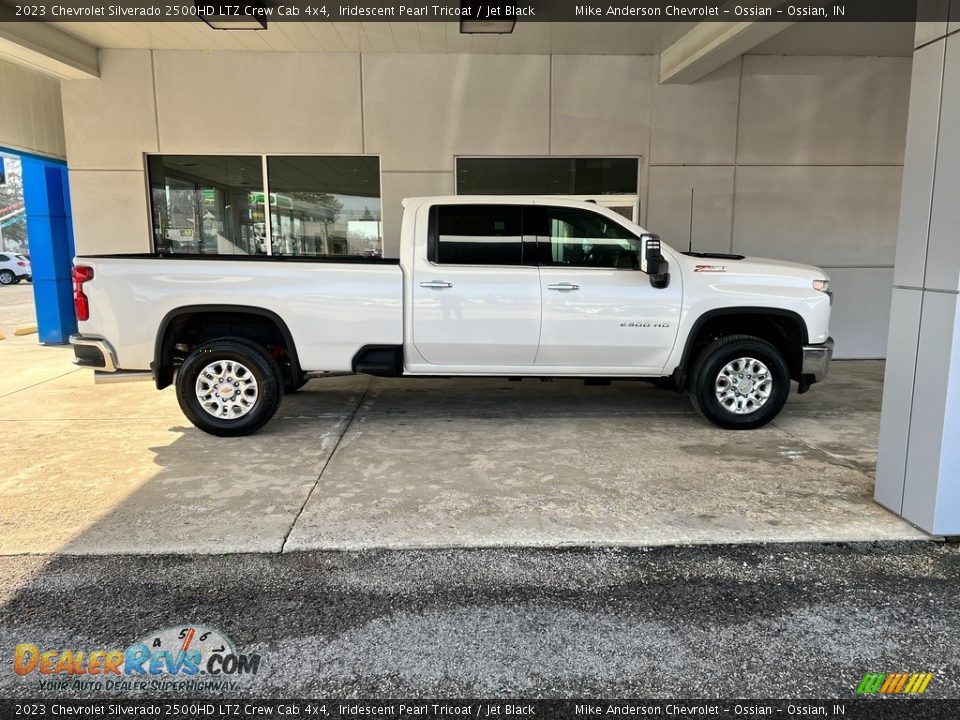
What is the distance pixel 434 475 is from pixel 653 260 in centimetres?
254

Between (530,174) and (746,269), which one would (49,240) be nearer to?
(530,174)

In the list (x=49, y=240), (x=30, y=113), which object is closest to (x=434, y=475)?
(x=30, y=113)

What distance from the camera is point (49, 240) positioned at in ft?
37.0

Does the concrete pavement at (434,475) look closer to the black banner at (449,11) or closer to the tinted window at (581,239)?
the tinted window at (581,239)

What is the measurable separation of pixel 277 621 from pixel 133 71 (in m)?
9.01

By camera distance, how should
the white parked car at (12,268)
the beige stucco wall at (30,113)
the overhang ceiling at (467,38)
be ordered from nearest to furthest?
the overhang ceiling at (467,38), the beige stucco wall at (30,113), the white parked car at (12,268)

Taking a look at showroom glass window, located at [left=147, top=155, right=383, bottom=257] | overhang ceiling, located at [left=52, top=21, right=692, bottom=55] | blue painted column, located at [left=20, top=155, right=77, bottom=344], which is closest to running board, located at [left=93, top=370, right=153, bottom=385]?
showroom glass window, located at [left=147, top=155, right=383, bottom=257]

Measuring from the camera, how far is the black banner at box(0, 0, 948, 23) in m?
7.20

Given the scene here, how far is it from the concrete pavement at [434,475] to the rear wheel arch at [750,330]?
639 mm

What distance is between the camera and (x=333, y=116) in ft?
30.9

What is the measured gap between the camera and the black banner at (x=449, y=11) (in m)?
7.20

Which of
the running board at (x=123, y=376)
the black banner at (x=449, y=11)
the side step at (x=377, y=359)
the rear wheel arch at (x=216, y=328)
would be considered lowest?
the running board at (x=123, y=376)

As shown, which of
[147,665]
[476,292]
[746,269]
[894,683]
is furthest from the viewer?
[746,269]

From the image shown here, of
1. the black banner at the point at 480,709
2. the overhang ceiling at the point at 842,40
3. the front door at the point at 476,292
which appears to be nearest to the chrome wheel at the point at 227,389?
the front door at the point at 476,292
